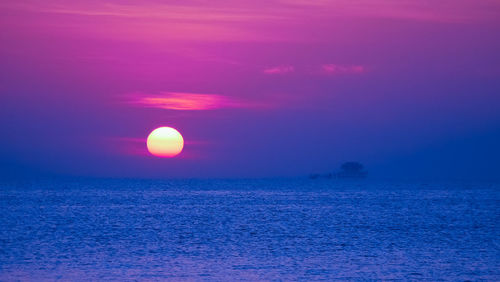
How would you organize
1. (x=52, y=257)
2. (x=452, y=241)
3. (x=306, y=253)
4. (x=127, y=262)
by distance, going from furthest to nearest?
(x=452, y=241) < (x=306, y=253) < (x=52, y=257) < (x=127, y=262)

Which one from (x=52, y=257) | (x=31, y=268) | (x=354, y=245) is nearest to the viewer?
(x=31, y=268)

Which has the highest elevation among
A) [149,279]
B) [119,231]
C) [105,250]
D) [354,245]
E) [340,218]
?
[340,218]

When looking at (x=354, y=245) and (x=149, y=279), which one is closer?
(x=149, y=279)

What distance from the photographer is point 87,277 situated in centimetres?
2678

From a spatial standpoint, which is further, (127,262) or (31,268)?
(127,262)

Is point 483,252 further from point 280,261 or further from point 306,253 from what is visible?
point 280,261

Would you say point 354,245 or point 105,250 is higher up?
point 354,245

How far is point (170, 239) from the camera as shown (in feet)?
147

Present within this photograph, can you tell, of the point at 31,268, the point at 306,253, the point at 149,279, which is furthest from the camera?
the point at 306,253

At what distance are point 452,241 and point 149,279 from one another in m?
25.3

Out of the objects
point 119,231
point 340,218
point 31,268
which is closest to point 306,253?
point 31,268

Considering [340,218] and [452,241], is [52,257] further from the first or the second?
[340,218]

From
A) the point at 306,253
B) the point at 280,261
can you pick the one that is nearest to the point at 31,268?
the point at 280,261

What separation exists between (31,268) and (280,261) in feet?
38.8
